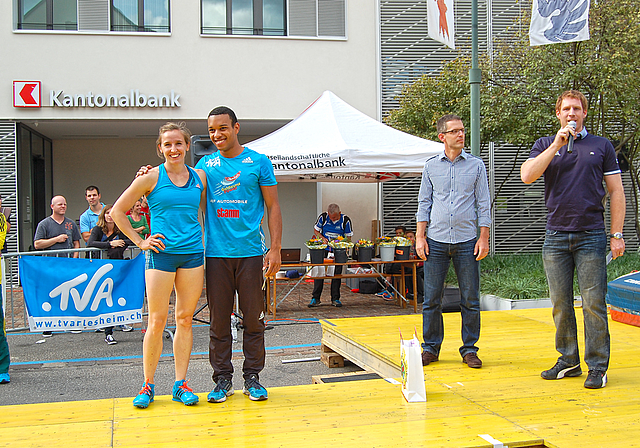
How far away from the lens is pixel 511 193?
15.1 m

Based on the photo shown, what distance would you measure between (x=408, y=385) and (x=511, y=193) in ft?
39.3

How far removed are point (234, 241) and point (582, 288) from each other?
8.22 ft

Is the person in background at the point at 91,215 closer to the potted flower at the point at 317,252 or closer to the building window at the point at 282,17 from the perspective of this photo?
the potted flower at the point at 317,252

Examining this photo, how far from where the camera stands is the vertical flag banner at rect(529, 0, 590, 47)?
8.33 m

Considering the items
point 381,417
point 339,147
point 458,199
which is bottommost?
point 381,417

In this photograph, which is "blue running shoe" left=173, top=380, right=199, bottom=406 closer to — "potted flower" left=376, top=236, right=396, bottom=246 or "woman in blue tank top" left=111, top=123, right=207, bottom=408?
"woman in blue tank top" left=111, top=123, right=207, bottom=408

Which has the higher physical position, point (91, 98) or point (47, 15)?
point (47, 15)

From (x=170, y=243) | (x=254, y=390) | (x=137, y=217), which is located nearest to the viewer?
(x=170, y=243)

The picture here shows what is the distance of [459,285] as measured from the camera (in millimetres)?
4949

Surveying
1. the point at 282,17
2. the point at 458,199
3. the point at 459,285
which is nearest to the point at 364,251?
the point at 459,285

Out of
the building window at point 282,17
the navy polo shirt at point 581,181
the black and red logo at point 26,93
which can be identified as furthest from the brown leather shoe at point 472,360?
the black and red logo at point 26,93

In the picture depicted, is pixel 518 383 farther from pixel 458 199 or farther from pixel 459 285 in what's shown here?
pixel 458 199

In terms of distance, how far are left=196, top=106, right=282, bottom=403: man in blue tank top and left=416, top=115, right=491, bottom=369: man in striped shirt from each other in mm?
1475

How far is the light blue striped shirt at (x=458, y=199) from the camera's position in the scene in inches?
192
